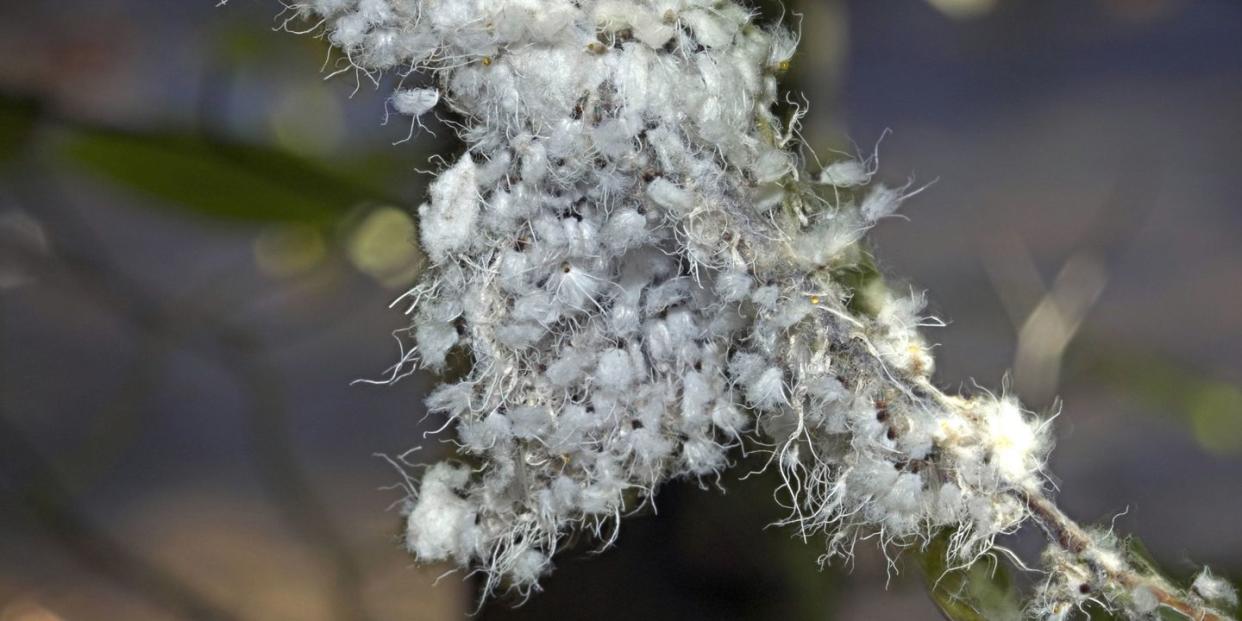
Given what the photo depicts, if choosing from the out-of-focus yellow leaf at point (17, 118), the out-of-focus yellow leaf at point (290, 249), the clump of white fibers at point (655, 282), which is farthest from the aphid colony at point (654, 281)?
the out-of-focus yellow leaf at point (17, 118)

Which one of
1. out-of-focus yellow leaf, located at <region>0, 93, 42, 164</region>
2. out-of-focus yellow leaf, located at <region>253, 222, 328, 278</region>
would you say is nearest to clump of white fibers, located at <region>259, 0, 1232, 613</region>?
out-of-focus yellow leaf, located at <region>253, 222, 328, 278</region>

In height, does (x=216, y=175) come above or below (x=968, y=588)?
above

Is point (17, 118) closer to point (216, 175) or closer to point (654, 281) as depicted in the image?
point (216, 175)

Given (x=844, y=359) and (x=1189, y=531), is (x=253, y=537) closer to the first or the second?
(x=844, y=359)

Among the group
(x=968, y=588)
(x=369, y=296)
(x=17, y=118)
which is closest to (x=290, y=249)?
(x=369, y=296)

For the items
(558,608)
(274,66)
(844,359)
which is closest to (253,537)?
(558,608)

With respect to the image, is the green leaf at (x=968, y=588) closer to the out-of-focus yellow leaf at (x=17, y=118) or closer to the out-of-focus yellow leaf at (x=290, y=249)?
the out-of-focus yellow leaf at (x=290, y=249)

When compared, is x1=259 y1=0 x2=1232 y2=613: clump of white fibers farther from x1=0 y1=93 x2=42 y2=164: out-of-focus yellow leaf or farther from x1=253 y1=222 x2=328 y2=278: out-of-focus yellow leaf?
x1=0 y1=93 x2=42 y2=164: out-of-focus yellow leaf
